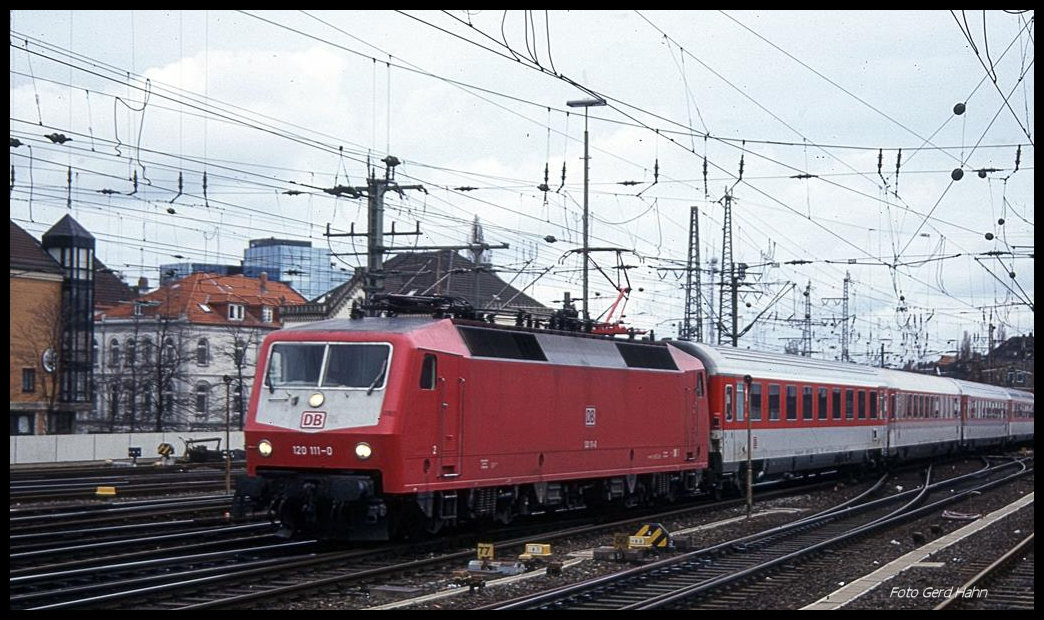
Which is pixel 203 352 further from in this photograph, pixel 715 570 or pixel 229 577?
pixel 229 577

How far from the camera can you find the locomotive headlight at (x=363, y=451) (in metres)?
18.2

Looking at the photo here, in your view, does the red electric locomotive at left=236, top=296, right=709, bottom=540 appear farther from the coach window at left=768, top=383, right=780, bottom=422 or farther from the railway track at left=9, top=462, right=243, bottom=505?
the railway track at left=9, top=462, right=243, bottom=505

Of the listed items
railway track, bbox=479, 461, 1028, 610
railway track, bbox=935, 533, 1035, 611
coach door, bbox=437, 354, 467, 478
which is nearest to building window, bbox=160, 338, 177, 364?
railway track, bbox=479, 461, 1028, 610

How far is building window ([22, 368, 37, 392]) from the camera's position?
65688mm

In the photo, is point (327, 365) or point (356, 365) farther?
point (327, 365)

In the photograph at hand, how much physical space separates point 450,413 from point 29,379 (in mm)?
52751

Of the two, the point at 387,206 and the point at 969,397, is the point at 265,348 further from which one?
the point at 969,397

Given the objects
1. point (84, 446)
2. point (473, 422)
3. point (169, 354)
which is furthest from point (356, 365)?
point (169, 354)

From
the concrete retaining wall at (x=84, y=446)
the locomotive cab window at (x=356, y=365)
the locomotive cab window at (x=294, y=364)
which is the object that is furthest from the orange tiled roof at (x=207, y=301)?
the locomotive cab window at (x=356, y=365)

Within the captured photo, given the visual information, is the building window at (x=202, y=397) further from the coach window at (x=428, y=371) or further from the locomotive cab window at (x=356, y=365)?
the coach window at (x=428, y=371)

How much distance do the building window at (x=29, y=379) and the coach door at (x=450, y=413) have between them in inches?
2053

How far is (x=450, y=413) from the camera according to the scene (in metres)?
19.4

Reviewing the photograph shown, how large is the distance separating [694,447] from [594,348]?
16.8 ft

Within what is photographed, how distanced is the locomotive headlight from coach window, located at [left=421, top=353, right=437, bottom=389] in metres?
1.24
